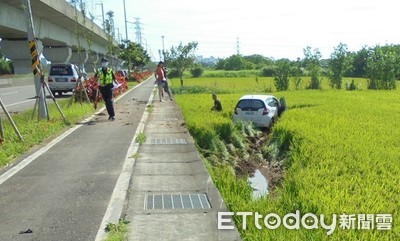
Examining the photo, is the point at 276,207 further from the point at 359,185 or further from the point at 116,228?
the point at 116,228

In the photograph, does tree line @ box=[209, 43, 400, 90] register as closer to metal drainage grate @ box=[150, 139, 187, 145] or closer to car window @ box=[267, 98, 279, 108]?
car window @ box=[267, 98, 279, 108]

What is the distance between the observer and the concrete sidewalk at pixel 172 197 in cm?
385

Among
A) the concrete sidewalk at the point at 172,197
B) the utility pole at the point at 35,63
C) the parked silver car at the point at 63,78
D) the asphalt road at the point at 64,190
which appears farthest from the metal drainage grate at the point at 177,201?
the parked silver car at the point at 63,78

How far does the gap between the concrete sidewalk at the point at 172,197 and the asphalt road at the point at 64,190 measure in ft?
1.31

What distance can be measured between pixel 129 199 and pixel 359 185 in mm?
3193

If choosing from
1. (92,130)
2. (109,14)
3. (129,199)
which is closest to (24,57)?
(109,14)

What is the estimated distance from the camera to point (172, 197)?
4.92m

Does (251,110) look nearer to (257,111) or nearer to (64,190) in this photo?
(257,111)

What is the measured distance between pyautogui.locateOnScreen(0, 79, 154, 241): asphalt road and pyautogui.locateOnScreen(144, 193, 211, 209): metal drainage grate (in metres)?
0.58

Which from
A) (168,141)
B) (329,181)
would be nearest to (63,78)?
(168,141)

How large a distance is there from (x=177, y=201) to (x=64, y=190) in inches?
66.4

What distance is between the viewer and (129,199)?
4.82 meters

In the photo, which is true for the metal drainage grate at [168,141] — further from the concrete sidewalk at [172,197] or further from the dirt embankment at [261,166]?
the dirt embankment at [261,166]

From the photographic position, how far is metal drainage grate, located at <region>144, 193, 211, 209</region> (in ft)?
15.0
